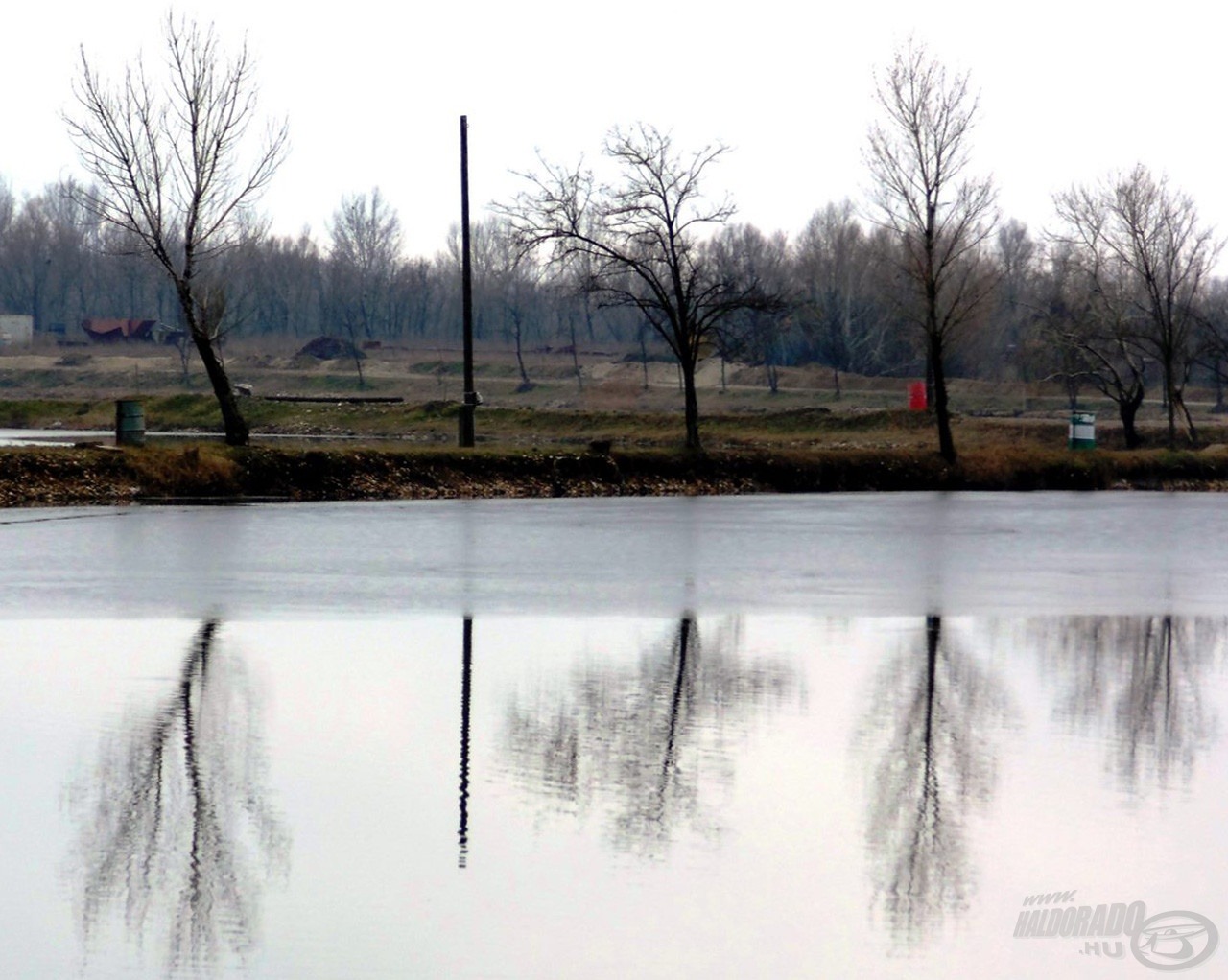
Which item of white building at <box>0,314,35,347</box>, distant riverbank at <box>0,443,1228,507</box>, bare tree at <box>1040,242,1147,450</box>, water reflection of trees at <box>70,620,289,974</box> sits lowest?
distant riverbank at <box>0,443,1228,507</box>

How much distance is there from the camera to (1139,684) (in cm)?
1120

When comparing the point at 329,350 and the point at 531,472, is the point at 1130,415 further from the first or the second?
the point at 329,350

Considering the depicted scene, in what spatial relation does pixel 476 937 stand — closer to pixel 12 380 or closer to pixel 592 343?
pixel 12 380

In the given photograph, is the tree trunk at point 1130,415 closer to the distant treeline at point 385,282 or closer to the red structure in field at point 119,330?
the distant treeline at point 385,282

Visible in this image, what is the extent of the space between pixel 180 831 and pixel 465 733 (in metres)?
2.32

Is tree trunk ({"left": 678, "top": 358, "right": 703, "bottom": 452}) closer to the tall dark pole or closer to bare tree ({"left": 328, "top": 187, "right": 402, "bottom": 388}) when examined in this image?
the tall dark pole

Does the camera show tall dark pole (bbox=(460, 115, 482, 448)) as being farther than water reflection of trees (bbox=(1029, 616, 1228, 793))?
Yes

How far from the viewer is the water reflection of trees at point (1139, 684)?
892 centimetres

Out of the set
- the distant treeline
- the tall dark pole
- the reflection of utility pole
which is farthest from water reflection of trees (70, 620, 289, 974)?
the distant treeline

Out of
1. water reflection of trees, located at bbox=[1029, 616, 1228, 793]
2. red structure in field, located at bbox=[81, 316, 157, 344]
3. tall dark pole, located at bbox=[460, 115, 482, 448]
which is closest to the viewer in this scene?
water reflection of trees, located at bbox=[1029, 616, 1228, 793]

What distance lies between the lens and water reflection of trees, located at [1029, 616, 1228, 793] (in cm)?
892

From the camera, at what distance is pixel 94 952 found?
5.72 meters

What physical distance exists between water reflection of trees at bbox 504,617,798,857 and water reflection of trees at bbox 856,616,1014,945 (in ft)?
2.32

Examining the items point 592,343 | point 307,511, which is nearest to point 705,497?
point 307,511
